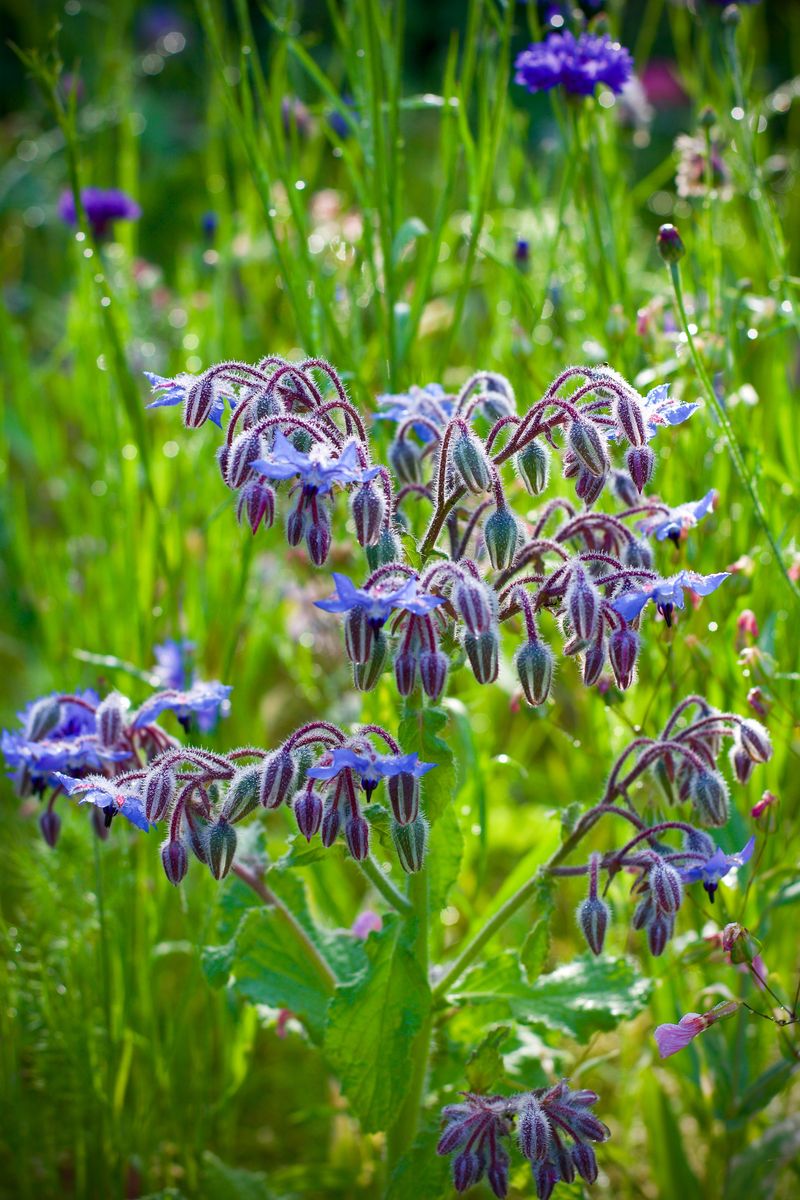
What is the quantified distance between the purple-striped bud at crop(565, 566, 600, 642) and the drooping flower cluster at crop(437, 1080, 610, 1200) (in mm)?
533

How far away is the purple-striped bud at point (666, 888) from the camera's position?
4.10 ft

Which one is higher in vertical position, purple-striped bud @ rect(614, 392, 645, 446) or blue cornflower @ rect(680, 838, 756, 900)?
purple-striped bud @ rect(614, 392, 645, 446)

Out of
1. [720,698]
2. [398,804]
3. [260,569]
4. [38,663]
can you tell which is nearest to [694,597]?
[720,698]

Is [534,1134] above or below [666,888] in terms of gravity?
below

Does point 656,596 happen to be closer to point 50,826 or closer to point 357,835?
point 357,835

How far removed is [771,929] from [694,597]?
538 millimetres

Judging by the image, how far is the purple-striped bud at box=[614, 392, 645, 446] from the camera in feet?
4.04

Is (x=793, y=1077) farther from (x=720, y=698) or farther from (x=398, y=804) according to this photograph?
(x=398, y=804)

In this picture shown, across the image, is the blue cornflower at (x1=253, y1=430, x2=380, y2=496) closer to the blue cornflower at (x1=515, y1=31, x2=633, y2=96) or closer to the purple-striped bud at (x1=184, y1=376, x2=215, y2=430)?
the purple-striped bud at (x1=184, y1=376, x2=215, y2=430)

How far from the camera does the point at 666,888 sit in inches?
49.3

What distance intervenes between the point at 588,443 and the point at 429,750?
372mm

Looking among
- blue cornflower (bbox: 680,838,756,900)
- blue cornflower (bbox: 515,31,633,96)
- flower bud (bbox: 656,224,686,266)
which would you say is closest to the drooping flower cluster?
blue cornflower (bbox: 680,838,756,900)

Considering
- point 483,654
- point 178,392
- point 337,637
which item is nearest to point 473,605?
point 483,654

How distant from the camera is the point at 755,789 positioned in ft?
5.68
